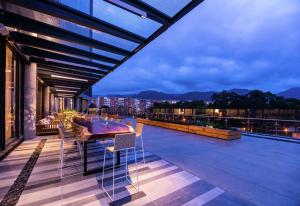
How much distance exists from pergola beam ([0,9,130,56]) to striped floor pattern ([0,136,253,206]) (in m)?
2.70

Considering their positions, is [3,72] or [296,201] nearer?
[296,201]

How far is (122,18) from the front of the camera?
10.2ft

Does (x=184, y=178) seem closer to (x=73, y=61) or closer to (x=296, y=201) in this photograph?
(x=296, y=201)

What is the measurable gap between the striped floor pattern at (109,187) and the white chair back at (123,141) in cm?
63

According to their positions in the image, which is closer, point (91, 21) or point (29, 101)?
point (91, 21)

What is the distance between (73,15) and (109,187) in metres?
2.91

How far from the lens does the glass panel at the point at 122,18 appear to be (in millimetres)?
2943

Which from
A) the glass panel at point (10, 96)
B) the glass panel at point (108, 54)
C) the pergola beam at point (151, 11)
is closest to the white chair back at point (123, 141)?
the pergola beam at point (151, 11)

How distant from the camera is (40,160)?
3.62m

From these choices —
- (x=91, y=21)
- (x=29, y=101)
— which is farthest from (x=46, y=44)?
(x=29, y=101)

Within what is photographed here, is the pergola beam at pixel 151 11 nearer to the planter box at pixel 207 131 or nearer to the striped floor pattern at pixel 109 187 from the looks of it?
the striped floor pattern at pixel 109 187

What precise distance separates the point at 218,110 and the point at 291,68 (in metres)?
85.2

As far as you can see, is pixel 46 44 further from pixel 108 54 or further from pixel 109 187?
pixel 109 187

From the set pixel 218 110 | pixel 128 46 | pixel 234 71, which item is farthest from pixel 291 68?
pixel 128 46
